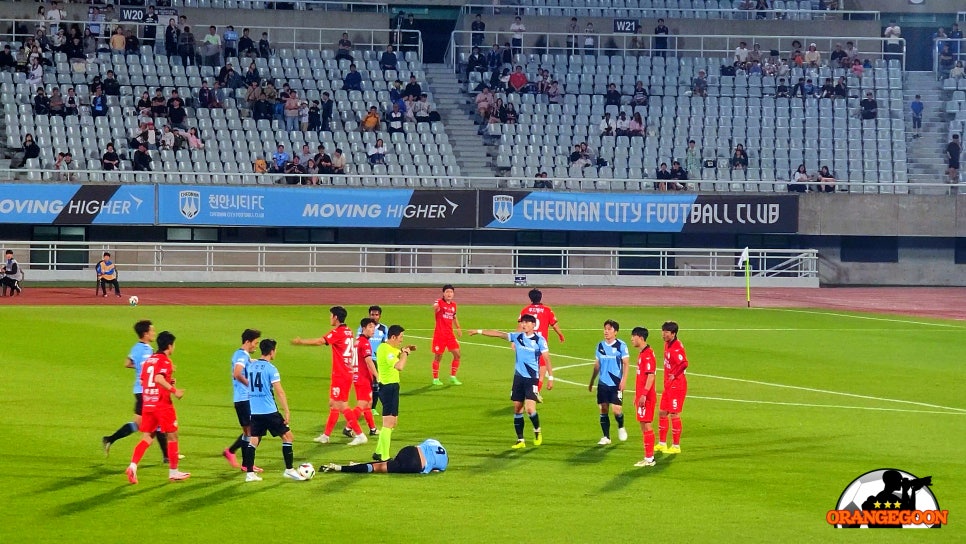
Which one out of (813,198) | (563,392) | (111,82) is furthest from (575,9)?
(563,392)

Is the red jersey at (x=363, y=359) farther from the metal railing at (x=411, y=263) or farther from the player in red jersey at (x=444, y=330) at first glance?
the metal railing at (x=411, y=263)

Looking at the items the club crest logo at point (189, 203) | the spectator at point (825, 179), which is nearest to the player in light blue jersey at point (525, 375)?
the club crest logo at point (189, 203)

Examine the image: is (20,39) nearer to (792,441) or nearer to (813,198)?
(813,198)

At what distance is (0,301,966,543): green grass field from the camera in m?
14.3

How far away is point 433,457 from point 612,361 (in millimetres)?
3193

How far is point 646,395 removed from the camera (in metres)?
17.6

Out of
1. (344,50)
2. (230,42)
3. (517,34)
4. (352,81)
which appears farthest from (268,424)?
(517,34)

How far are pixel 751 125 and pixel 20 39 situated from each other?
2984 centimetres

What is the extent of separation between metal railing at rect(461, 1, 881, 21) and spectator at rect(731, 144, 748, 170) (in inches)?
325

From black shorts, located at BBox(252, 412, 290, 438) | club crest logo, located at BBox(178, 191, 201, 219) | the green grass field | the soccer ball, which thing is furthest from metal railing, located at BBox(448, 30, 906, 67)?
black shorts, located at BBox(252, 412, 290, 438)

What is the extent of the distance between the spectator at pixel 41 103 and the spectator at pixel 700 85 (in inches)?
1002

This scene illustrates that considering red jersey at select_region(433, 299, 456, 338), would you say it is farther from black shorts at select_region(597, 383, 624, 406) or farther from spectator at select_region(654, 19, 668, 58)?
spectator at select_region(654, 19, 668, 58)

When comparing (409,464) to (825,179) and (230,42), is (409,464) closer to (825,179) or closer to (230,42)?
(825,179)

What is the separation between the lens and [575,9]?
57594mm
